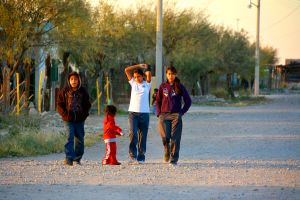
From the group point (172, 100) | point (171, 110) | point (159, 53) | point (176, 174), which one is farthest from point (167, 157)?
point (159, 53)

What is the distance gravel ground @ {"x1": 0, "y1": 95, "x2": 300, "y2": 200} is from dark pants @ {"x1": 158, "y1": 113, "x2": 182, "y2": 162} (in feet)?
1.01

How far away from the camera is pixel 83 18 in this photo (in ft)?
83.6

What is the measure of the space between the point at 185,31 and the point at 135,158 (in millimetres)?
30768

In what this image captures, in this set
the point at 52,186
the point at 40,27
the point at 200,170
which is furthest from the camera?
the point at 40,27

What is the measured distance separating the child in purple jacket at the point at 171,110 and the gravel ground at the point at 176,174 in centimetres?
45

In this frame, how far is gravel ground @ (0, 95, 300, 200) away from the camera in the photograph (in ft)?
35.4

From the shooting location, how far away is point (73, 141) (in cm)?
1420

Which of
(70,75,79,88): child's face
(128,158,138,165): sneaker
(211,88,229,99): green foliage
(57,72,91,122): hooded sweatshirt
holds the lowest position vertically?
(211,88,229,99): green foliage

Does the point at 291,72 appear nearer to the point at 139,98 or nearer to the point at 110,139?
the point at 139,98

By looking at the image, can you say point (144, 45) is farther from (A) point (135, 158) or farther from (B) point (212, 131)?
(A) point (135, 158)

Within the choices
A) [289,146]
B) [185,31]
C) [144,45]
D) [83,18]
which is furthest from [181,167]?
[185,31]

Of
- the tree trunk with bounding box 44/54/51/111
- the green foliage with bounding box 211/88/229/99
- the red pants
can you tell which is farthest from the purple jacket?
the green foliage with bounding box 211/88/229/99

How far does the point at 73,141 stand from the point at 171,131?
6.03 feet

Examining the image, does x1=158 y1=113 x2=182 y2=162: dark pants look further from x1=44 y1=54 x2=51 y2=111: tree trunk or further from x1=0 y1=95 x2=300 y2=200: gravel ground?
x1=44 y1=54 x2=51 y2=111: tree trunk
